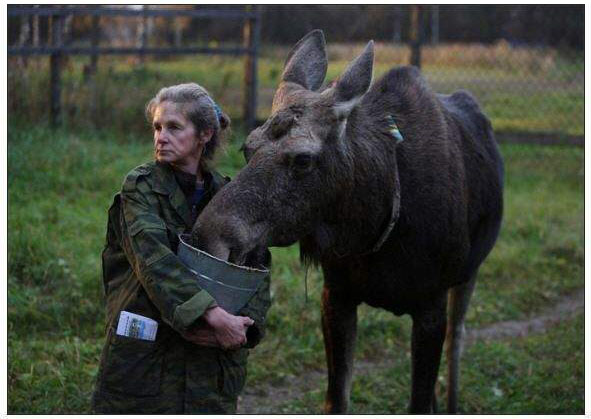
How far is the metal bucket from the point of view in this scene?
10.7ft

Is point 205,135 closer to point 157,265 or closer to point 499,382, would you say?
point 157,265

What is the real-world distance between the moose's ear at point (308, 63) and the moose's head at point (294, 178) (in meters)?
0.20

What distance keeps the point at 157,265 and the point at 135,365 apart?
1.55 ft

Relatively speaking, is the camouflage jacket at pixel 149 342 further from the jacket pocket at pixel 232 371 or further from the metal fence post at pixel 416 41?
the metal fence post at pixel 416 41

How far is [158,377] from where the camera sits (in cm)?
351

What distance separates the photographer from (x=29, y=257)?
6.38 metres

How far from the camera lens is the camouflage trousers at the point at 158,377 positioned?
11.5 feet

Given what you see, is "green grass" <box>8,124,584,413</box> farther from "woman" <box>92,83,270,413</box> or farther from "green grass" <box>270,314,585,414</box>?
"woman" <box>92,83,270,413</box>

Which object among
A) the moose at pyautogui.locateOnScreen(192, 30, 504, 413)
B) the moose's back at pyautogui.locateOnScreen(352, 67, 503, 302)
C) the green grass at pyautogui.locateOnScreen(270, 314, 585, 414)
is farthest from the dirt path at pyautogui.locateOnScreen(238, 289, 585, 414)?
the moose's back at pyautogui.locateOnScreen(352, 67, 503, 302)

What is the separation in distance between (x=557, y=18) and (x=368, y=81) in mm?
9796

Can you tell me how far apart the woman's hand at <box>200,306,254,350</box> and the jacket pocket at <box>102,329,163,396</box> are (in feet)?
0.93

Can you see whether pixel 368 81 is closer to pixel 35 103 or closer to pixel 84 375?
pixel 84 375

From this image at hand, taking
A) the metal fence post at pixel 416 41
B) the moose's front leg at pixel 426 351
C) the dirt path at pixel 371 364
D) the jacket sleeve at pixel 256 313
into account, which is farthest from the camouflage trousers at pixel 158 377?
the metal fence post at pixel 416 41

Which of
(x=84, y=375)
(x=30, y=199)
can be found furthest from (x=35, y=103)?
(x=84, y=375)
